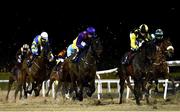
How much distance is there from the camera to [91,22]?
3186cm

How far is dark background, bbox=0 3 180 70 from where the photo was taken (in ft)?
103

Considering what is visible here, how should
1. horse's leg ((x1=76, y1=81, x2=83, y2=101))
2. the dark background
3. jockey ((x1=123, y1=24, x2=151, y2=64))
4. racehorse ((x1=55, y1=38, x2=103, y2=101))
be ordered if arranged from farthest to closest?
1. the dark background
2. jockey ((x1=123, y1=24, x2=151, y2=64))
3. horse's leg ((x1=76, y1=81, x2=83, y2=101))
4. racehorse ((x1=55, y1=38, x2=103, y2=101))

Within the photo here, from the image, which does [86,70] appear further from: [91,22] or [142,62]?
[91,22]

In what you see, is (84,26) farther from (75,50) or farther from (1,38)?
(75,50)

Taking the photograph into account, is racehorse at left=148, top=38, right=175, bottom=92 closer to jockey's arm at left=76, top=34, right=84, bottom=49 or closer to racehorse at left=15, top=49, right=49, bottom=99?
jockey's arm at left=76, top=34, right=84, bottom=49

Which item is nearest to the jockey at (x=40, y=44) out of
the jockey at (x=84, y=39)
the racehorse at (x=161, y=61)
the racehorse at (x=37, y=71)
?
the racehorse at (x=37, y=71)

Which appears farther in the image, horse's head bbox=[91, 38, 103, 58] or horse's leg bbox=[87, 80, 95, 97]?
horse's leg bbox=[87, 80, 95, 97]

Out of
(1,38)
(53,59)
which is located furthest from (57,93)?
(1,38)

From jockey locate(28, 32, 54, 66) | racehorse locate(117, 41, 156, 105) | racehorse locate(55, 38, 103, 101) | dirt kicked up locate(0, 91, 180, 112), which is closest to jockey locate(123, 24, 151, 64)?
racehorse locate(117, 41, 156, 105)

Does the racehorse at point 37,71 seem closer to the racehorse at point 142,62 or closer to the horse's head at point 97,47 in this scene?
the horse's head at point 97,47

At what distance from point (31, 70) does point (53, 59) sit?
101 centimetres

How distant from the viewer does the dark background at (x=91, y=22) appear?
103ft

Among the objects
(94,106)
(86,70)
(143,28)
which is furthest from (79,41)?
(94,106)

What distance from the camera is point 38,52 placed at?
20062 mm
